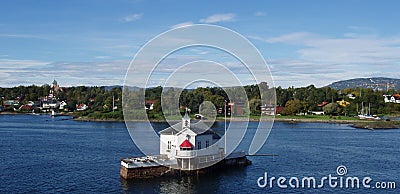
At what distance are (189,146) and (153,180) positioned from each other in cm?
321

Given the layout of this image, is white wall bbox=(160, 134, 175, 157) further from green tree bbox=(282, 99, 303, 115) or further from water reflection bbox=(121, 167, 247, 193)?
green tree bbox=(282, 99, 303, 115)

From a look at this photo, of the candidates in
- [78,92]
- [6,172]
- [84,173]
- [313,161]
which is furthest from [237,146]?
[78,92]

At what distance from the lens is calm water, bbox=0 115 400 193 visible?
1076 inches

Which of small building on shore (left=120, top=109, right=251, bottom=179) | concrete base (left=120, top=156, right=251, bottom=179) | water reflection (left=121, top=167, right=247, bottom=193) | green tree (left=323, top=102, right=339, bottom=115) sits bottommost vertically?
water reflection (left=121, top=167, right=247, bottom=193)

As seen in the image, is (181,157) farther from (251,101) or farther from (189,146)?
(251,101)

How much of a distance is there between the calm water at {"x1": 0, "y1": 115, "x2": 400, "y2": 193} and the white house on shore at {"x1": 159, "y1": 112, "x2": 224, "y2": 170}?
113cm

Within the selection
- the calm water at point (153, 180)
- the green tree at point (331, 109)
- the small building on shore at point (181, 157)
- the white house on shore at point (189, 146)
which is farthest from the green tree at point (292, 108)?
the white house on shore at point (189, 146)

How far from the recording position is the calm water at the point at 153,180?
27328 mm

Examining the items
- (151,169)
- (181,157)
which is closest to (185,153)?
(181,157)

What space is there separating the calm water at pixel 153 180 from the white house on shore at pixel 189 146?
1.13m

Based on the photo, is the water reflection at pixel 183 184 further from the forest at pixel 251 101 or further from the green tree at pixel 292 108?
the green tree at pixel 292 108

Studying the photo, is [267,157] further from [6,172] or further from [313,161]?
[6,172]

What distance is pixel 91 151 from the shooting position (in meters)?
41.5

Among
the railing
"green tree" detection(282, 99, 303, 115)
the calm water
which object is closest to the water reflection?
the calm water
